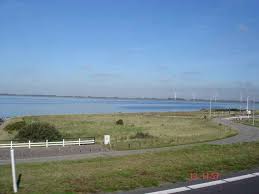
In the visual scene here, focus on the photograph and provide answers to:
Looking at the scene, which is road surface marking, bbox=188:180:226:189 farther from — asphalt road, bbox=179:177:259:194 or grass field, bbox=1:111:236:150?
grass field, bbox=1:111:236:150

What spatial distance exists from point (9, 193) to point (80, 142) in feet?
76.8

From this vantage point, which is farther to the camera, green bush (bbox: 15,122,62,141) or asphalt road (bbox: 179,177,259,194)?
green bush (bbox: 15,122,62,141)

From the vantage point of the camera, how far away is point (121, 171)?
40.6 feet

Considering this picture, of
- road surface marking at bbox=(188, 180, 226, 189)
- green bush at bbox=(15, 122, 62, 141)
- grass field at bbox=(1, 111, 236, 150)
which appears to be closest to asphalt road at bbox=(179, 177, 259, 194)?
road surface marking at bbox=(188, 180, 226, 189)

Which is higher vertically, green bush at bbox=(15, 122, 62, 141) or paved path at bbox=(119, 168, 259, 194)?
paved path at bbox=(119, 168, 259, 194)

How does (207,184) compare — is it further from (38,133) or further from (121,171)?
(38,133)

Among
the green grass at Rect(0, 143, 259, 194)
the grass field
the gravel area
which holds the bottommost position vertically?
the grass field

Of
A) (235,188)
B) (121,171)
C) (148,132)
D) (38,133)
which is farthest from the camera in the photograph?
(148,132)

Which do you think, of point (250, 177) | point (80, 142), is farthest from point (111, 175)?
point (80, 142)

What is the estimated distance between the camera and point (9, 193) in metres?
9.11

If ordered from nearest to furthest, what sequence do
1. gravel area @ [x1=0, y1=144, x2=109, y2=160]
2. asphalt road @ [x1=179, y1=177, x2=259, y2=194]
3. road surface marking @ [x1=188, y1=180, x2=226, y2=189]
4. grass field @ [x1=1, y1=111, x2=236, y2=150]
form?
asphalt road @ [x1=179, y1=177, x2=259, y2=194]
road surface marking @ [x1=188, y1=180, x2=226, y2=189]
gravel area @ [x1=0, y1=144, x2=109, y2=160]
grass field @ [x1=1, y1=111, x2=236, y2=150]

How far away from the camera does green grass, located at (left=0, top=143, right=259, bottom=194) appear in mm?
10000
